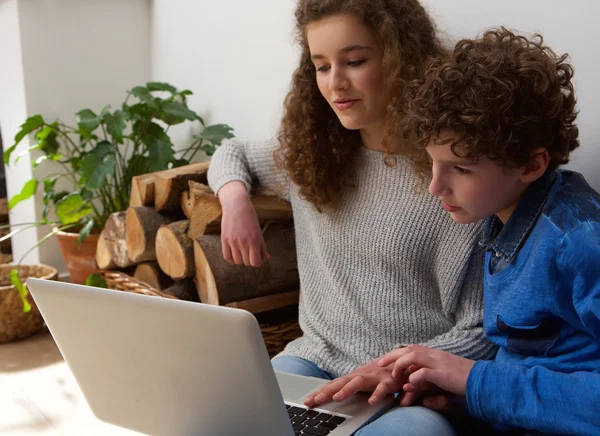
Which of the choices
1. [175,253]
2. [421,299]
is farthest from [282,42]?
[421,299]

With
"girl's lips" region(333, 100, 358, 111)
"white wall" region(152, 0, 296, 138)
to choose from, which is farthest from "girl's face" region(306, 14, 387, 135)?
"white wall" region(152, 0, 296, 138)

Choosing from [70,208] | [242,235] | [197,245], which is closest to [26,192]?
[70,208]

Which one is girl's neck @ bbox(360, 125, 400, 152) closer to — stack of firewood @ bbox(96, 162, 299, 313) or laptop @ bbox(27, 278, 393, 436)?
stack of firewood @ bbox(96, 162, 299, 313)

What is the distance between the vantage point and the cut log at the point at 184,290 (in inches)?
73.3

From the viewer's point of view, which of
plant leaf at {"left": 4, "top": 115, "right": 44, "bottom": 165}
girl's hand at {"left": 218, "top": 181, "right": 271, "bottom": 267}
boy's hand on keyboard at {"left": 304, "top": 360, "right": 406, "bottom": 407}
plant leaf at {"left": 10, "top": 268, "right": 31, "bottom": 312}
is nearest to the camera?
boy's hand on keyboard at {"left": 304, "top": 360, "right": 406, "bottom": 407}

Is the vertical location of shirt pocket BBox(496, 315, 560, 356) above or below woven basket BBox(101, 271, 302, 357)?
above

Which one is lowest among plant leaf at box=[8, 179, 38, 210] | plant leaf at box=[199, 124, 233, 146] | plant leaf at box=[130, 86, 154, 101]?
plant leaf at box=[8, 179, 38, 210]

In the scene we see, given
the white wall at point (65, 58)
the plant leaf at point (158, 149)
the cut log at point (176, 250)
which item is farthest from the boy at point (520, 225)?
the white wall at point (65, 58)

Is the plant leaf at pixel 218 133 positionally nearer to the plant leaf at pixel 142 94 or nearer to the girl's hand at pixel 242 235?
the plant leaf at pixel 142 94

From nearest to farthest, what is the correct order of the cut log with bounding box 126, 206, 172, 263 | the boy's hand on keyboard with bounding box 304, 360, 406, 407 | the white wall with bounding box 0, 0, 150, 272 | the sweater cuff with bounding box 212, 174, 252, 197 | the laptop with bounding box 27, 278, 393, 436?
the laptop with bounding box 27, 278, 393, 436, the boy's hand on keyboard with bounding box 304, 360, 406, 407, the sweater cuff with bounding box 212, 174, 252, 197, the cut log with bounding box 126, 206, 172, 263, the white wall with bounding box 0, 0, 150, 272

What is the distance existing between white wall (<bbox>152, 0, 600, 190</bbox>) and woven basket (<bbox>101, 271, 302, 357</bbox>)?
57 cm

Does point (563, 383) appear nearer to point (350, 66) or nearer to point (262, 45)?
point (350, 66)

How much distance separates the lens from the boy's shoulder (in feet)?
3.05

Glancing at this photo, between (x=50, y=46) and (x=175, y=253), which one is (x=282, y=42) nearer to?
(x=175, y=253)
